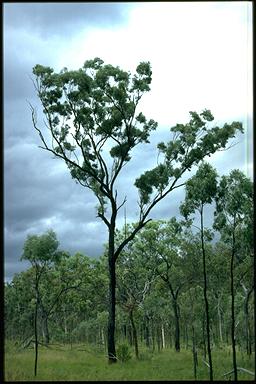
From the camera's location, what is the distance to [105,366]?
9.02 meters

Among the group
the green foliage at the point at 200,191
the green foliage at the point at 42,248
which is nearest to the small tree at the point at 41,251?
the green foliage at the point at 42,248

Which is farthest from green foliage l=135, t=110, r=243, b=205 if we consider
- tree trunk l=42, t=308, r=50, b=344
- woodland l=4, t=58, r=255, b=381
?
tree trunk l=42, t=308, r=50, b=344

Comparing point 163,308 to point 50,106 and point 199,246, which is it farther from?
point 50,106

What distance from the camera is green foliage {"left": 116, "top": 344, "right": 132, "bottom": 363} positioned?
942 cm

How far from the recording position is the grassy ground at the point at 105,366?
8219 millimetres

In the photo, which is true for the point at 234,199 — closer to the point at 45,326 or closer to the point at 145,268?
the point at 145,268

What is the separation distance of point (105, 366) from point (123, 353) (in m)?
0.57

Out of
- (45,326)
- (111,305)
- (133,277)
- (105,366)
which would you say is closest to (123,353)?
(105,366)

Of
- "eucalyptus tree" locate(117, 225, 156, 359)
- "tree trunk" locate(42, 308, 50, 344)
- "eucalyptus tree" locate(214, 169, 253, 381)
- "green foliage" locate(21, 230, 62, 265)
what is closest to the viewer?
"eucalyptus tree" locate(214, 169, 253, 381)

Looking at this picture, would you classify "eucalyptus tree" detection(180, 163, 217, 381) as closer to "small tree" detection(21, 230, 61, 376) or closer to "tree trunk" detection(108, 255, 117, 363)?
"tree trunk" detection(108, 255, 117, 363)

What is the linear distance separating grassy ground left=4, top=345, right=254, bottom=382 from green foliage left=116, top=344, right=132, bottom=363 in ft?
0.32

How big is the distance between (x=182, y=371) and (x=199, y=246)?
9.88 feet

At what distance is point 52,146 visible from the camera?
9.98 m

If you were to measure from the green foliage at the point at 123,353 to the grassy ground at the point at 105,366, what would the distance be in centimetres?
10
